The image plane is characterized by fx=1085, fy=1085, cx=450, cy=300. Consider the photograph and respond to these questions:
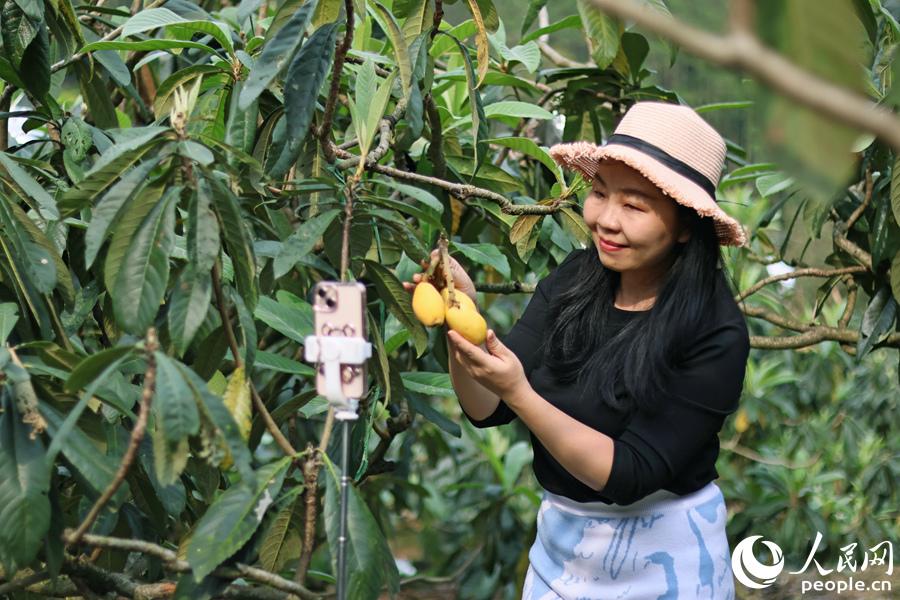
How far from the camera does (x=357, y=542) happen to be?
1.10 meters

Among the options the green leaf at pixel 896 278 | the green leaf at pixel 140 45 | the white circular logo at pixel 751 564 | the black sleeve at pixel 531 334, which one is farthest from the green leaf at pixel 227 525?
the white circular logo at pixel 751 564

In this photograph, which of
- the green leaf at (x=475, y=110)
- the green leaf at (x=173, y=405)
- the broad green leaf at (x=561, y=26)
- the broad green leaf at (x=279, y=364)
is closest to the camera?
the green leaf at (x=173, y=405)

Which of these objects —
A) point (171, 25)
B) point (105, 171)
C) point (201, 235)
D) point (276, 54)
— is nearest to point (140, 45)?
point (171, 25)

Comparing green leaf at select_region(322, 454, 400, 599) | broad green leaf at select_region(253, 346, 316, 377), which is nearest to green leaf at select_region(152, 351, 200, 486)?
green leaf at select_region(322, 454, 400, 599)

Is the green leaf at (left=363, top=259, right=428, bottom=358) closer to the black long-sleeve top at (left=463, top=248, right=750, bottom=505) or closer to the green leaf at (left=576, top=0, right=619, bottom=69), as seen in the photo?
the black long-sleeve top at (left=463, top=248, right=750, bottom=505)

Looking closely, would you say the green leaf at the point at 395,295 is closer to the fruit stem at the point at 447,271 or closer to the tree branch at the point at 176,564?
the fruit stem at the point at 447,271

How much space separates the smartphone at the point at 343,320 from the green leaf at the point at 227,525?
12 cm

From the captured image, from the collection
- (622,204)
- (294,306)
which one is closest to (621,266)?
(622,204)

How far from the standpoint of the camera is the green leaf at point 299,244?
1152mm

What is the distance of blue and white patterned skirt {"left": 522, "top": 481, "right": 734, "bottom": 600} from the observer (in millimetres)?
1441

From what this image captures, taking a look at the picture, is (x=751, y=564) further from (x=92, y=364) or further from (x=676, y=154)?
(x=92, y=364)

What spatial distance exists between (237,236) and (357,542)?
33 cm

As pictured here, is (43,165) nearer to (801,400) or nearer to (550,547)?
(550,547)

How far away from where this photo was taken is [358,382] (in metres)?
1.05
